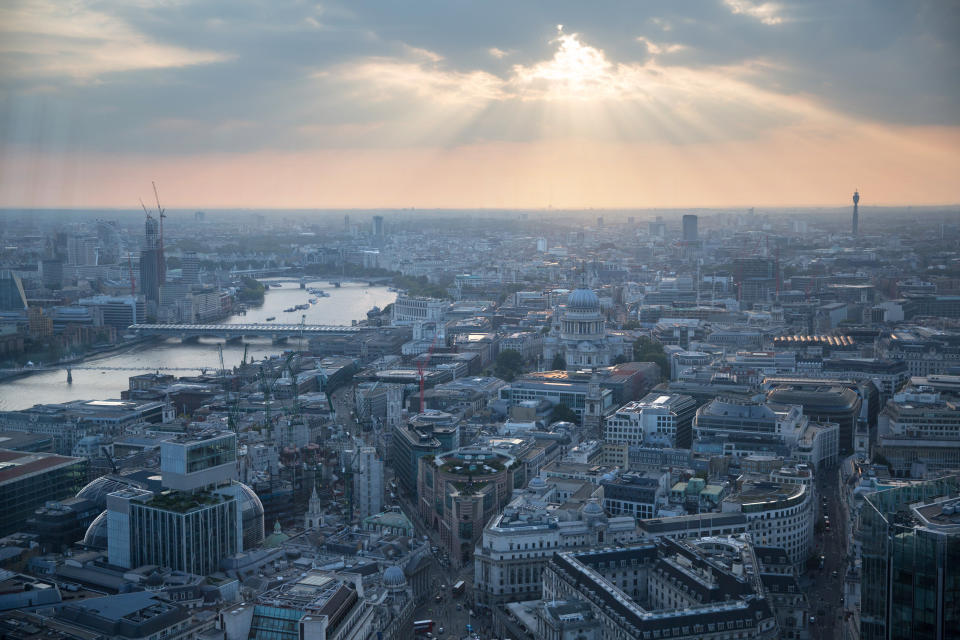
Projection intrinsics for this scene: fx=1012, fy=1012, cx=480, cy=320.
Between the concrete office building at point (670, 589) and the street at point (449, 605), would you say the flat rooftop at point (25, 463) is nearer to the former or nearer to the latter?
the street at point (449, 605)

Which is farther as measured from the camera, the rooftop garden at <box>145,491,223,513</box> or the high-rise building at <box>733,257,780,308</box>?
the high-rise building at <box>733,257,780,308</box>

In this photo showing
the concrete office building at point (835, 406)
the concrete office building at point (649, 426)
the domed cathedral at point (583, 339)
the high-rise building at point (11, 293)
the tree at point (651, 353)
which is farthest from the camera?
the high-rise building at point (11, 293)

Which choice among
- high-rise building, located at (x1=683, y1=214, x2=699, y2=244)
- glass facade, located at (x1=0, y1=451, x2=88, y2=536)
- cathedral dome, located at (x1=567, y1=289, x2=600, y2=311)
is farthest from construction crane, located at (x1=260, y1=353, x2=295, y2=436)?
high-rise building, located at (x1=683, y1=214, x2=699, y2=244)

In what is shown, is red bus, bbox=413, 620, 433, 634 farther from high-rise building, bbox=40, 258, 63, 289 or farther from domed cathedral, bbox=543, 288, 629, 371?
high-rise building, bbox=40, 258, 63, 289

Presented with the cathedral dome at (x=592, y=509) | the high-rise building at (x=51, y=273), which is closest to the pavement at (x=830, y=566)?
the cathedral dome at (x=592, y=509)

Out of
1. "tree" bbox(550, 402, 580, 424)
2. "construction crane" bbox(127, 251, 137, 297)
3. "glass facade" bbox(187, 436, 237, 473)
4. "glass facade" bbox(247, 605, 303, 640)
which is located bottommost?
"glass facade" bbox(247, 605, 303, 640)

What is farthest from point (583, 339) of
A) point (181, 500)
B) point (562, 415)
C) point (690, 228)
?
point (690, 228)

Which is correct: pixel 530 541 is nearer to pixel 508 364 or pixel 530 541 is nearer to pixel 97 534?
pixel 97 534

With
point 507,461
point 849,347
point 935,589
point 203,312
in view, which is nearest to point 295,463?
point 507,461
